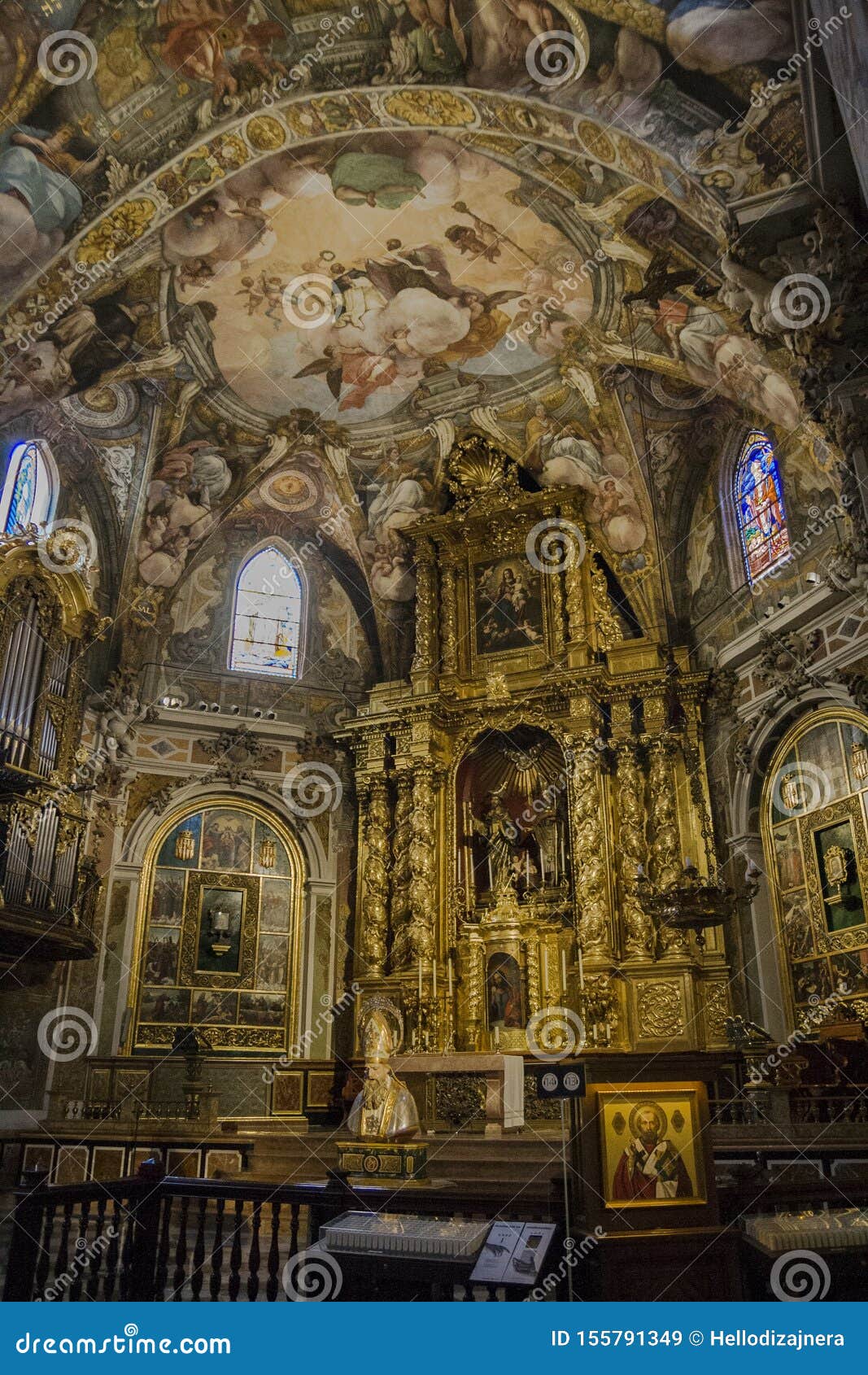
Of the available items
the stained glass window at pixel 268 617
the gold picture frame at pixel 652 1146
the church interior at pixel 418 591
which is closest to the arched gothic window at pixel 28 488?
the church interior at pixel 418 591

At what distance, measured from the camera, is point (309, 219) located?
638 inches

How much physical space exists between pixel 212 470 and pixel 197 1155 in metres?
11.8

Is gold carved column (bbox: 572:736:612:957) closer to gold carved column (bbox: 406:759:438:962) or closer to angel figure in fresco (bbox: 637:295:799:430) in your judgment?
gold carved column (bbox: 406:759:438:962)

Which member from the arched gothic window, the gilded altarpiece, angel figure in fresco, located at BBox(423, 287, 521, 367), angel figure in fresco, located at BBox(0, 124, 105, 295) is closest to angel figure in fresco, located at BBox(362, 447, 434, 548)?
the gilded altarpiece

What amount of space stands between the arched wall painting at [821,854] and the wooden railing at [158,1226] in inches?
351

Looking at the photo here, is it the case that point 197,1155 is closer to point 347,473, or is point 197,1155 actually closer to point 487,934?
point 487,934

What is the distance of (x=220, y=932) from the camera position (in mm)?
18375

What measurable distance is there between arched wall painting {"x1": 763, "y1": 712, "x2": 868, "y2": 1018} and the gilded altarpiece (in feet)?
4.86

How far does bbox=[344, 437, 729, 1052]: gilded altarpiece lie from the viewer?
56.3ft

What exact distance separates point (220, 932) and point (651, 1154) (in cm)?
1347

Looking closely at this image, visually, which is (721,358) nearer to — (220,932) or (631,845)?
(631,845)

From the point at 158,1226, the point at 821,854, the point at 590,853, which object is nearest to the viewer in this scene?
the point at 158,1226

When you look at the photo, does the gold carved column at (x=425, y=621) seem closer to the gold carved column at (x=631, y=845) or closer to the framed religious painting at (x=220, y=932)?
the gold carved column at (x=631, y=845)

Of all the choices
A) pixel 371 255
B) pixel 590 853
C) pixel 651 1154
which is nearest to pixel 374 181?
pixel 371 255
